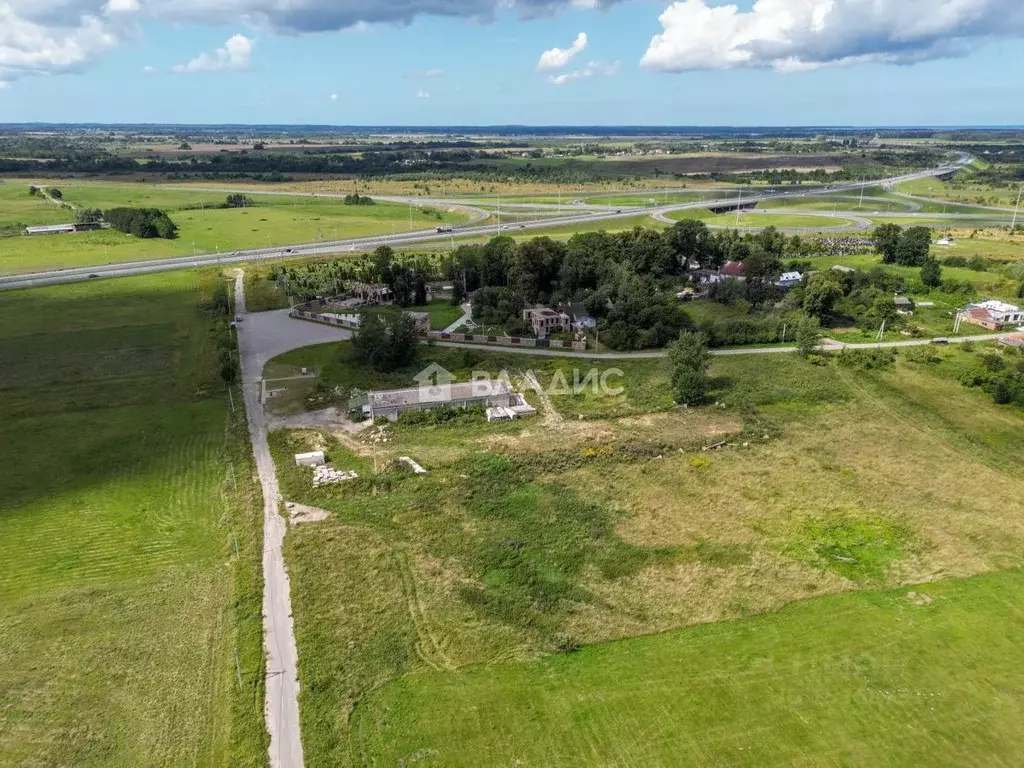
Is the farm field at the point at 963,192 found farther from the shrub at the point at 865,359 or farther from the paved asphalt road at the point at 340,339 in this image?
the shrub at the point at 865,359

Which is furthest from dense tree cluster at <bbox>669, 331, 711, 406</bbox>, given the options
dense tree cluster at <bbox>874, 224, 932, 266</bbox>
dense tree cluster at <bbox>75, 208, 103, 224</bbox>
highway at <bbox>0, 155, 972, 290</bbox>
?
dense tree cluster at <bbox>75, 208, 103, 224</bbox>

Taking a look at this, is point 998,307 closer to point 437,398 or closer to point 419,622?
point 437,398

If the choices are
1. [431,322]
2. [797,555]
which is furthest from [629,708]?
[431,322]

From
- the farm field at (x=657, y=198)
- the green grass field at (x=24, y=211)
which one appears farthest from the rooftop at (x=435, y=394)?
the farm field at (x=657, y=198)

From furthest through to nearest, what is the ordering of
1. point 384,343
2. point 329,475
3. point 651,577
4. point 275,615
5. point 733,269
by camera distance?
point 733,269, point 384,343, point 329,475, point 651,577, point 275,615

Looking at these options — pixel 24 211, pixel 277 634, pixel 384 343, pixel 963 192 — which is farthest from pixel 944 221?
pixel 24 211

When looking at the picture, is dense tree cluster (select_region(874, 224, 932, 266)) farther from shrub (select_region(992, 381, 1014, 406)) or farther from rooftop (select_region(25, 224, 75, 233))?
rooftop (select_region(25, 224, 75, 233))

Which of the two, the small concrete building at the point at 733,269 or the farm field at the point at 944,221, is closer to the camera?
the small concrete building at the point at 733,269
